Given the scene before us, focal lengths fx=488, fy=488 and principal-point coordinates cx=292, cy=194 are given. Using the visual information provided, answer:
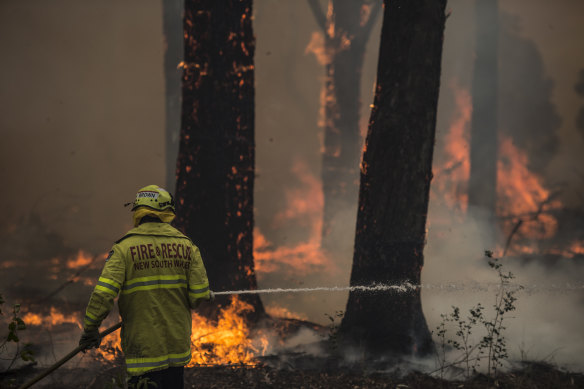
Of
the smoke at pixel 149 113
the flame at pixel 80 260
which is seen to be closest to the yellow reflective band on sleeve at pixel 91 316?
the smoke at pixel 149 113

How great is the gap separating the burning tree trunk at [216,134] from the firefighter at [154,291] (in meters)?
3.06

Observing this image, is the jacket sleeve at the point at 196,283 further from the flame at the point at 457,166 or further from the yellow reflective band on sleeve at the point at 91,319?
the flame at the point at 457,166

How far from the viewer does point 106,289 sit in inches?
119

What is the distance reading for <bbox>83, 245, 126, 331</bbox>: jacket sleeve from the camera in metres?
3.00

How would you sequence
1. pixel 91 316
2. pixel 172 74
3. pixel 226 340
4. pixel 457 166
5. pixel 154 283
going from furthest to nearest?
pixel 172 74
pixel 457 166
pixel 226 340
pixel 154 283
pixel 91 316

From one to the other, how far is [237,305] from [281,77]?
13.7 m

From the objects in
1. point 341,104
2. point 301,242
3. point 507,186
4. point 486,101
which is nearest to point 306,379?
point 341,104

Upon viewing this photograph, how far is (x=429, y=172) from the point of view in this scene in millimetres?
5719

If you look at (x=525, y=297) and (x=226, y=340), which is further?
(x=525, y=297)

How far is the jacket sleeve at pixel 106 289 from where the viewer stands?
3.00 metres

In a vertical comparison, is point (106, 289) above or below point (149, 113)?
below

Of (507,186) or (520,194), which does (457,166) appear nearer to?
(507,186)

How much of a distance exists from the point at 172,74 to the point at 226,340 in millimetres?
12903

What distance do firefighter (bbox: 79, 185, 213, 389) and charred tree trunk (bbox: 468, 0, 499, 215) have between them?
517 inches
